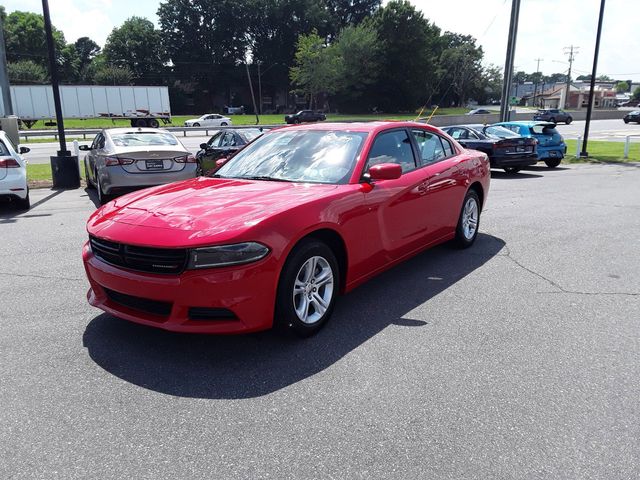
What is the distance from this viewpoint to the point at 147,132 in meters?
11.3

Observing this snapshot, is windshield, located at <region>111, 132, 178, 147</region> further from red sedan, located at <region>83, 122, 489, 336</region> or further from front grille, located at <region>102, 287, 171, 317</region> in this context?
front grille, located at <region>102, 287, 171, 317</region>

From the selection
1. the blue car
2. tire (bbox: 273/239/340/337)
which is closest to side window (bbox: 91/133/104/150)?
tire (bbox: 273/239/340/337)

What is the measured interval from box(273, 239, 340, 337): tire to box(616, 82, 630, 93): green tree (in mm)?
196114

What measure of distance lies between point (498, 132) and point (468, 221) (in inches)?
409

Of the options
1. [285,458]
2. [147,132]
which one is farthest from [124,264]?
[147,132]

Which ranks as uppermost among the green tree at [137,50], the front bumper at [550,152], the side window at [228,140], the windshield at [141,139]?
the green tree at [137,50]

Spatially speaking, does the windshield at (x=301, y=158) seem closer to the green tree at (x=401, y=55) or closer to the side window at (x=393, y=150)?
the side window at (x=393, y=150)

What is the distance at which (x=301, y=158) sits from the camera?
4.85 m

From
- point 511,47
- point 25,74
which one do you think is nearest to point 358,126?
point 511,47

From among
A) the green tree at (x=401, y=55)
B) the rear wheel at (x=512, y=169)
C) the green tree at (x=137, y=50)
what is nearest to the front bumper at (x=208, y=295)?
the rear wheel at (x=512, y=169)

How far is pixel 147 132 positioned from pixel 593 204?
915cm

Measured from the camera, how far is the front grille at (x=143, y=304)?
3559 millimetres

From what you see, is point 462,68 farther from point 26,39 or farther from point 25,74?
point 26,39

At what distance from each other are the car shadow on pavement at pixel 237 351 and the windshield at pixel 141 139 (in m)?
6.91
